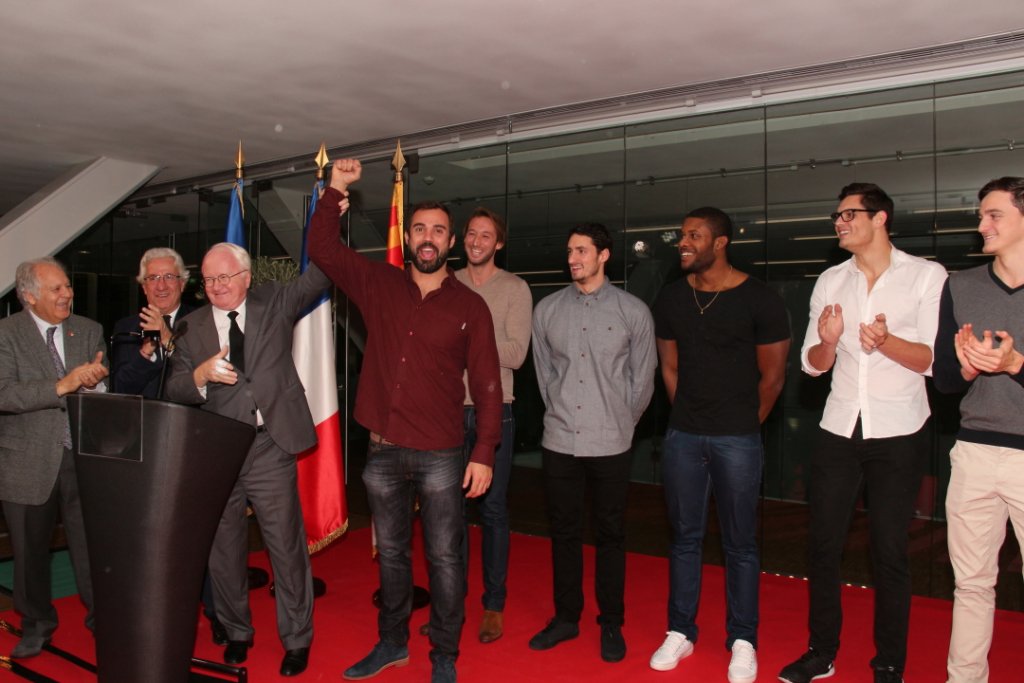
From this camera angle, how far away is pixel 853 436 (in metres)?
3.13

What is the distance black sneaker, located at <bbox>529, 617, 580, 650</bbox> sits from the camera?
11.8 feet

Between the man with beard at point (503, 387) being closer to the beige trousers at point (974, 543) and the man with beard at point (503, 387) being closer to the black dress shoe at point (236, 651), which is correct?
the black dress shoe at point (236, 651)

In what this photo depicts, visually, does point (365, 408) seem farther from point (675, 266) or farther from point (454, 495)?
point (675, 266)

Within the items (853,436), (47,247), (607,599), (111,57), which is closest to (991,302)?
(853,436)

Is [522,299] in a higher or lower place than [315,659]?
higher

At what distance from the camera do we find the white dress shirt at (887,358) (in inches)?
121

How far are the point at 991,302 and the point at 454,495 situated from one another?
2.04 m

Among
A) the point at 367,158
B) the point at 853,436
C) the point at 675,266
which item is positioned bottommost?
the point at 853,436

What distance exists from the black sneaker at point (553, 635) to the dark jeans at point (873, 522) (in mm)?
1023

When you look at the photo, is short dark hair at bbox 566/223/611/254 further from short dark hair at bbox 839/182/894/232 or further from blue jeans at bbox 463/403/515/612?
short dark hair at bbox 839/182/894/232

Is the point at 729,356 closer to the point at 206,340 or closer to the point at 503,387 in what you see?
the point at 503,387

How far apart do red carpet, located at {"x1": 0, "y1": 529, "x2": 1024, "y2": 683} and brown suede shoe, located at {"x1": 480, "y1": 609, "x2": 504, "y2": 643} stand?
4cm

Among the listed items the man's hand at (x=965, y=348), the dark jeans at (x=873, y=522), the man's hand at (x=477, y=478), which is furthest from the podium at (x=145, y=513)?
the man's hand at (x=965, y=348)

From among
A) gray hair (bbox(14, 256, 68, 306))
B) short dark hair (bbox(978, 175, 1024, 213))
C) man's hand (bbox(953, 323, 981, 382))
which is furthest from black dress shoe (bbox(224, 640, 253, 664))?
short dark hair (bbox(978, 175, 1024, 213))
